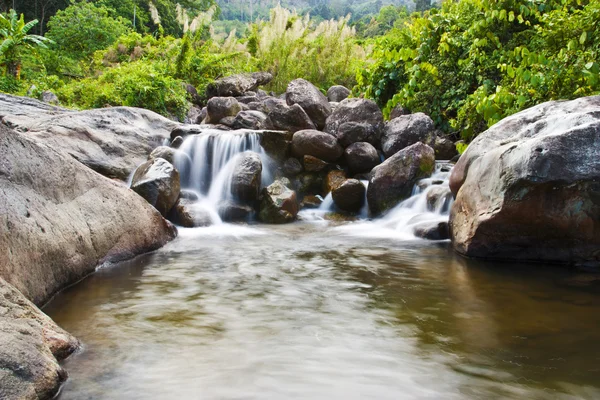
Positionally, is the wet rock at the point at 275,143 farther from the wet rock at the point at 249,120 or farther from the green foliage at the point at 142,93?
the green foliage at the point at 142,93

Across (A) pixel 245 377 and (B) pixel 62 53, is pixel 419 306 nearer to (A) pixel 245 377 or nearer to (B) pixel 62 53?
(A) pixel 245 377

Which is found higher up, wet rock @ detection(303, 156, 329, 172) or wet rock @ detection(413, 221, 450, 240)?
wet rock @ detection(303, 156, 329, 172)

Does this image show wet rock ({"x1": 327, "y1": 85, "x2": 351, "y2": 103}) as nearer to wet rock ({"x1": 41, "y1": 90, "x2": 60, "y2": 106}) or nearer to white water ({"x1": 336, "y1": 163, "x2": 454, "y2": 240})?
white water ({"x1": 336, "y1": 163, "x2": 454, "y2": 240})

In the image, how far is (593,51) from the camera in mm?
4137

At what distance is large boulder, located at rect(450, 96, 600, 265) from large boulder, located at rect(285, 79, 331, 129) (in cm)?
537

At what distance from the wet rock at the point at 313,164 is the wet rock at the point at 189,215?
8.04 feet

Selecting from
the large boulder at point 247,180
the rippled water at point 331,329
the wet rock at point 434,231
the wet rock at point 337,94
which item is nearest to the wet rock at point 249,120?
the large boulder at point 247,180

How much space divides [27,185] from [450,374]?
11.3 ft

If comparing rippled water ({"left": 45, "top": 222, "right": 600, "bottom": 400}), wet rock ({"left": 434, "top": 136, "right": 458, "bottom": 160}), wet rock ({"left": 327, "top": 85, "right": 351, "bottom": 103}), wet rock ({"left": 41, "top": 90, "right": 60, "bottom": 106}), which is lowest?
rippled water ({"left": 45, "top": 222, "right": 600, "bottom": 400})

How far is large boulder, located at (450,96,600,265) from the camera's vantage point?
14.6 feet

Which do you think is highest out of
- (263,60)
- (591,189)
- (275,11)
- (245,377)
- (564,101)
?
(275,11)

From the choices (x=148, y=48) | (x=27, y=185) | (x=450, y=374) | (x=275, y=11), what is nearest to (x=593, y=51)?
(x=450, y=374)

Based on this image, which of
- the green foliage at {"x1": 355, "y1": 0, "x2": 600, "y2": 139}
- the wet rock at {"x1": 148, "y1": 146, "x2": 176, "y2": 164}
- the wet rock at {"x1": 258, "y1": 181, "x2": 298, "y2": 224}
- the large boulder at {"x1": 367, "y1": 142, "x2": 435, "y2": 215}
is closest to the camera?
the green foliage at {"x1": 355, "y1": 0, "x2": 600, "y2": 139}

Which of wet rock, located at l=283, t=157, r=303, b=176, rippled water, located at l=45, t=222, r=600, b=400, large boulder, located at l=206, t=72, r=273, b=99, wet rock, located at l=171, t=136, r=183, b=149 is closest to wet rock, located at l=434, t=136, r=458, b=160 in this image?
wet rock, located at l=283, t=157, r=303, b=176
